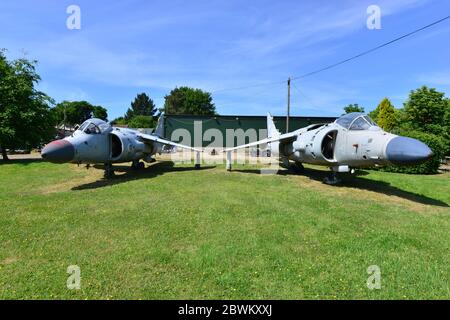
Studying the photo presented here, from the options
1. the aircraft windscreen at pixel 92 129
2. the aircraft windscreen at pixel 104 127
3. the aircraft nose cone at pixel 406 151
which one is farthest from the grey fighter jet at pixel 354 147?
the aircraft windscreen at pixel 92 129

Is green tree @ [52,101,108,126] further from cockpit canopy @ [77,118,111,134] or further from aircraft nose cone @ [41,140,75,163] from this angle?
aircraft nose cone @ [41,140,75,163]

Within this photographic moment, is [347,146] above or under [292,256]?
above

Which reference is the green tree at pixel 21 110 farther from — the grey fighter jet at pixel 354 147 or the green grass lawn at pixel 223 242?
the grey fighter jet at pixel 354 147

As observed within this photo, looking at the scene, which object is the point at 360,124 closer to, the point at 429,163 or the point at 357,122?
the point at 357,122

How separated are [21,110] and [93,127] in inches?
574

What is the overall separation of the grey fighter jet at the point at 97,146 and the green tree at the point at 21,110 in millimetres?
12398

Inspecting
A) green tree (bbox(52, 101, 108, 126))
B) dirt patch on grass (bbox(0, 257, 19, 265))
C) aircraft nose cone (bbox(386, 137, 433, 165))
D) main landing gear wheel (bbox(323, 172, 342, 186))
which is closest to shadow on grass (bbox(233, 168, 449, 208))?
main landing gear wheel (bbox(323, 172, 342, 186))

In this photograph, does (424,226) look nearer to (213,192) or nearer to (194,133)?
(213,192)

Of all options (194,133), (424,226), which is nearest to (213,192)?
(424,226)

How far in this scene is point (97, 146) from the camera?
46.4ft

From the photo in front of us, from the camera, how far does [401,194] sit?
11758 mm

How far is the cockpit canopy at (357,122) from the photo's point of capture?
11574mm
